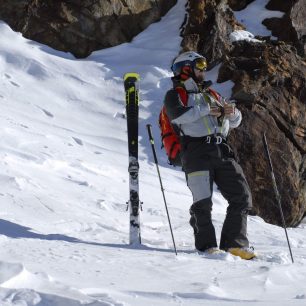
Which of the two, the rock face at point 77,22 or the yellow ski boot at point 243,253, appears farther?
the rock face at point 77,22

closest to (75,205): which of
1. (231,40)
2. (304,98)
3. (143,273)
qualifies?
(143,273)

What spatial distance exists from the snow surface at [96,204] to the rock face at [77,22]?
344 millimetres

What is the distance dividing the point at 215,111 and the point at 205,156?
47 cm

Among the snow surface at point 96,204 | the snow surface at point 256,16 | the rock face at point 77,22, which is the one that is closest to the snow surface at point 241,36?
the snow surface at point 256,16

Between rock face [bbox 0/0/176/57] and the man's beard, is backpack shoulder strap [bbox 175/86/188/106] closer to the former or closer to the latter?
the man's beard

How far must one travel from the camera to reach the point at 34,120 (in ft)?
37.7

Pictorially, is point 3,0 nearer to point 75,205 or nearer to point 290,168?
point 290,168

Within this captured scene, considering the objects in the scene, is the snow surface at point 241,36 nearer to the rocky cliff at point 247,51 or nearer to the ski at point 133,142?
the rocky cliff at point 247,51

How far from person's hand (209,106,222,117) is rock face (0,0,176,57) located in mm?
10275

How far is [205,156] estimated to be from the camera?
5695 millimetres

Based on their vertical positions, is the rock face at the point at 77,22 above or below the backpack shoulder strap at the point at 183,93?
below

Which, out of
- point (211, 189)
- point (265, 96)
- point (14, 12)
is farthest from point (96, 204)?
point (14, 12)

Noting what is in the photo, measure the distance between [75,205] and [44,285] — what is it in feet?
11.5

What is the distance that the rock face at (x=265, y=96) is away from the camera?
38.0 feet
